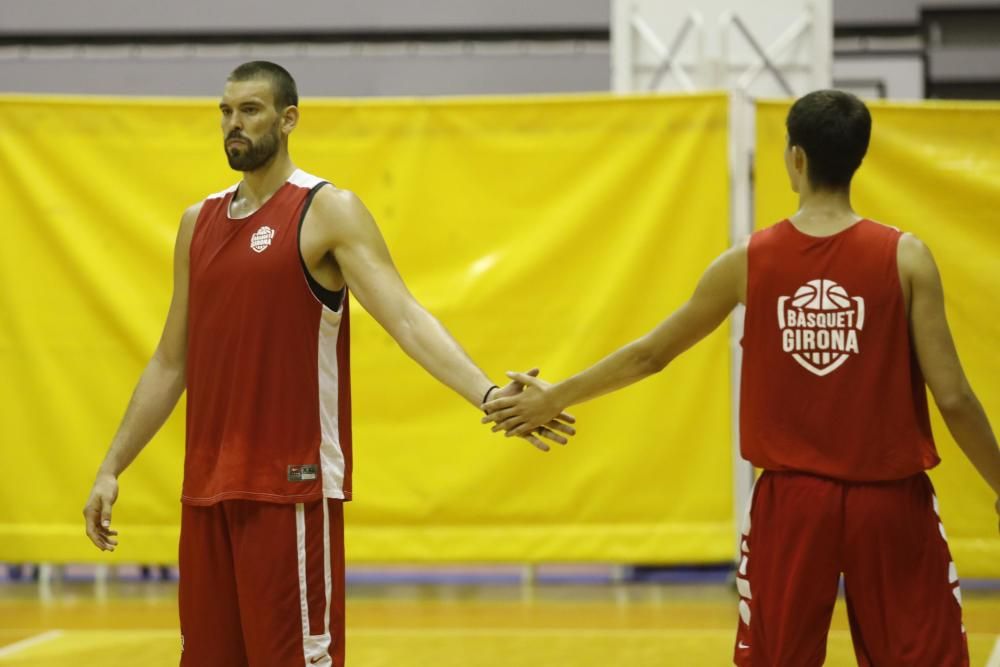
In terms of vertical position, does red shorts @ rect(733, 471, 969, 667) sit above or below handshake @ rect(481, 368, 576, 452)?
below

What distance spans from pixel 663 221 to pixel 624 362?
352 centimetres

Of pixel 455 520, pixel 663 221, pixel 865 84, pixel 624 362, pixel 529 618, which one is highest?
pixel 865 84

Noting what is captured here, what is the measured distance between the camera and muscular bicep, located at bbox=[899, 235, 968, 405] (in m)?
3.06

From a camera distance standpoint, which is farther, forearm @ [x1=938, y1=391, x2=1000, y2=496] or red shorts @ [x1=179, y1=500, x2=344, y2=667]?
red shorts @ [x1=179, y1=500, x2=344, y2=667]

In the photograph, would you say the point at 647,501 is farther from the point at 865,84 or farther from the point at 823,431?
the point at 865,84

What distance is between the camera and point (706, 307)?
3361 mm

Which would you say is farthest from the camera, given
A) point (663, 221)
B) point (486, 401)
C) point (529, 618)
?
point (663, 221)

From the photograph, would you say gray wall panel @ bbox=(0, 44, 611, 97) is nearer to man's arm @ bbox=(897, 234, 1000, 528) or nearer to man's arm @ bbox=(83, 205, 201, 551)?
man's arm @ bbox=(83, 205, 201, 551)

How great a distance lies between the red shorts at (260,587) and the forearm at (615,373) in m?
0.86

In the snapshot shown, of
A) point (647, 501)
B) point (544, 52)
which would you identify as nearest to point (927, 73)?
point (544, 52)

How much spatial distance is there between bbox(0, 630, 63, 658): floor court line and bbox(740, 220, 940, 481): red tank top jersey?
13.5 feet

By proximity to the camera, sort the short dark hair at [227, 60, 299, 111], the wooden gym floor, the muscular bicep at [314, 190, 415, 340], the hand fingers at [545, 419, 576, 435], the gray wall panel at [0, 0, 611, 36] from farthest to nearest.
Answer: the gray wall panel at [0, 0, 611, 36] → the wooden gym floor → the hand fingers at [545, 419, 576, 435] → the short dark hair at [227, 60, 299, 111] → the muscular bicep at [314, 190, 415, 340]

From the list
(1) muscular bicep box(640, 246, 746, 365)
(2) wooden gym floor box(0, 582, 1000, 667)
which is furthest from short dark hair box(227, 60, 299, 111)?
(2) wooden gym floor box(0, 582, 1000, 667)

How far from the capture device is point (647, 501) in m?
7.04
